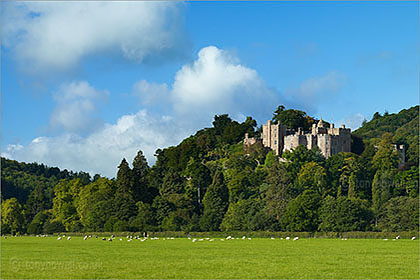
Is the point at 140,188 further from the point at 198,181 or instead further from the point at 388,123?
the point at 388,123

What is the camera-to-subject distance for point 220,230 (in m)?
95.2

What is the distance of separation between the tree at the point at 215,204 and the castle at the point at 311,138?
49.3ft

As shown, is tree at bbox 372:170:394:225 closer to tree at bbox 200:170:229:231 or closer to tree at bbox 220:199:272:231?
tree at bbox 220:199:272:231

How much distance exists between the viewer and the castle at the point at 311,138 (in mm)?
119688

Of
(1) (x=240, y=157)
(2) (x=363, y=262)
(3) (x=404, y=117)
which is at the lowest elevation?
(2) (x=363, y=262)

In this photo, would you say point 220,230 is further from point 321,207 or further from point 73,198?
point 73,198

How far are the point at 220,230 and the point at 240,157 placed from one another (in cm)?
2876

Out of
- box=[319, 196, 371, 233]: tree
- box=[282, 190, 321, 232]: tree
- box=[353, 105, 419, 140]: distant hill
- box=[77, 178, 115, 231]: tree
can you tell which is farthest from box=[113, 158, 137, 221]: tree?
box=[353, 105, 419, 140]: distant hill

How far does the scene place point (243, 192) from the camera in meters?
107

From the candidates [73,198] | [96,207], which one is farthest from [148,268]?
[73,198]

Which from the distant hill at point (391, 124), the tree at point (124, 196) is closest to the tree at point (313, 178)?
the tree at point (124, 196)

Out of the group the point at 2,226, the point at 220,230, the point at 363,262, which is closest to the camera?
the point at 363,262

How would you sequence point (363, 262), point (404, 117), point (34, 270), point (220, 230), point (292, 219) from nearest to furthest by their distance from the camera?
point (34, 270)
point (363, 262)
point (292, 219)
point (220, 230)
point (404, 117)

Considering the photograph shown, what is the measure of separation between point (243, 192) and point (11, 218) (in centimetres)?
4220
